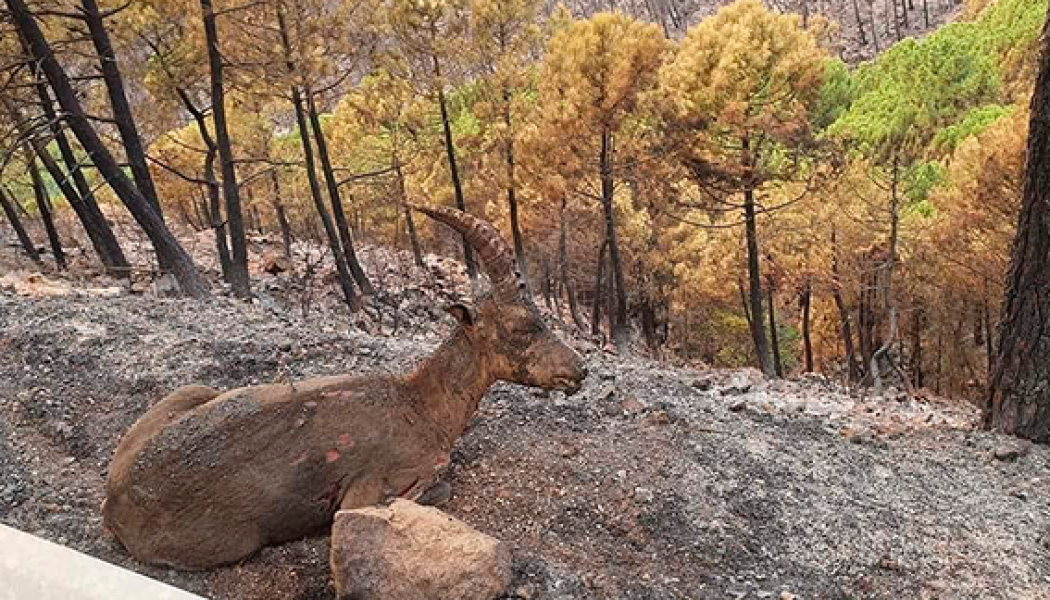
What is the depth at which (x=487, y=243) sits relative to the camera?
4.13 m

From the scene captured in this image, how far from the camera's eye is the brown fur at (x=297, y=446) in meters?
3.62

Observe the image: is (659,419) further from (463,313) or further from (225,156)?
(225,156)

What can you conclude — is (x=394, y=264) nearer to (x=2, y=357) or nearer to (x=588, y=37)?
(x=588, y=37)

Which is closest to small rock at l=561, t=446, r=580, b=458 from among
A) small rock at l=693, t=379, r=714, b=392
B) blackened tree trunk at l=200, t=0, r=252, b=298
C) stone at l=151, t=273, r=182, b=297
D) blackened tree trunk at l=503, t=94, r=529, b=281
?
small rock at l=693, t=379, r=714, b=392

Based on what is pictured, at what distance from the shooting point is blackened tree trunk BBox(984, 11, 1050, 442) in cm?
527

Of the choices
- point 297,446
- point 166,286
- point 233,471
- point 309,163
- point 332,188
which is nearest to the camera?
point 233,471

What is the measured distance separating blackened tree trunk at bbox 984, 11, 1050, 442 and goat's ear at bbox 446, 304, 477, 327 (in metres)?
4.35

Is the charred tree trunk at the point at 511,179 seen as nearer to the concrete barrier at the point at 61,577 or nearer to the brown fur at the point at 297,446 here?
the brown fur at the point at 297,446

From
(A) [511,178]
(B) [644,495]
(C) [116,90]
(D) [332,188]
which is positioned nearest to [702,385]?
(B) [644,495]

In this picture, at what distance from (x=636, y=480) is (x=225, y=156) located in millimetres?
8947

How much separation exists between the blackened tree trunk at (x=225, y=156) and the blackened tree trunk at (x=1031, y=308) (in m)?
10.0

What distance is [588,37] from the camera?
15188 millimetres

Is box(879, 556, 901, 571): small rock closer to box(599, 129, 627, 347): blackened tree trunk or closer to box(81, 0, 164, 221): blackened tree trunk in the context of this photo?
box(81, 0, 164, 221): blackened tree trunk

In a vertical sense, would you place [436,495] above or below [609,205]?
above
